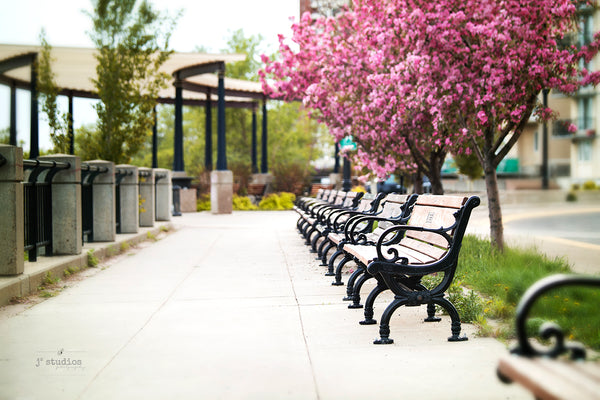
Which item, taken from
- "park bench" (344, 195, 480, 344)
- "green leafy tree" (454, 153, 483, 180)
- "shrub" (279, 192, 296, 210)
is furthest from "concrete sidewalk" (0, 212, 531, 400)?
"green leafy tree" (454, 153, 483, 180)

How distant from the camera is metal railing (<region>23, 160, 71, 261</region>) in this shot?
27.0 ft

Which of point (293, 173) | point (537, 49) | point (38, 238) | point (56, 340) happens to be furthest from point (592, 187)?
point (56, 340)

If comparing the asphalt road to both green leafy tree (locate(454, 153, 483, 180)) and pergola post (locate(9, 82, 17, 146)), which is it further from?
pergola post (locate(9, 82, 17, 146))

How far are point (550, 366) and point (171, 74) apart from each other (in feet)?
80.2

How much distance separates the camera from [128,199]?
43.5 feet

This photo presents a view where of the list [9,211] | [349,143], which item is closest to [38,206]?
[9,211]

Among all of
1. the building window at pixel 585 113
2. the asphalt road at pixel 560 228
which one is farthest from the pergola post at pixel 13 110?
the building window at pixel 585 113

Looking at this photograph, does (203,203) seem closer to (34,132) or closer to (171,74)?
(171,74)

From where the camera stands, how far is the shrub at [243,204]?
90.3 feet

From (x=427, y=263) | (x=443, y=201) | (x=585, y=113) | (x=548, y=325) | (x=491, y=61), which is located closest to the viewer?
(x=548, y=325)

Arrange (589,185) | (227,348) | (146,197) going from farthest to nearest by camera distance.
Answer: (589,185) → (146,197) → (227,348)

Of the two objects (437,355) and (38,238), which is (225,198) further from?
(437,355)

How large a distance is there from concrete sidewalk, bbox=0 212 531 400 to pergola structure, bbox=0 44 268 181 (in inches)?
532

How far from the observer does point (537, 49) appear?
8828 mm
